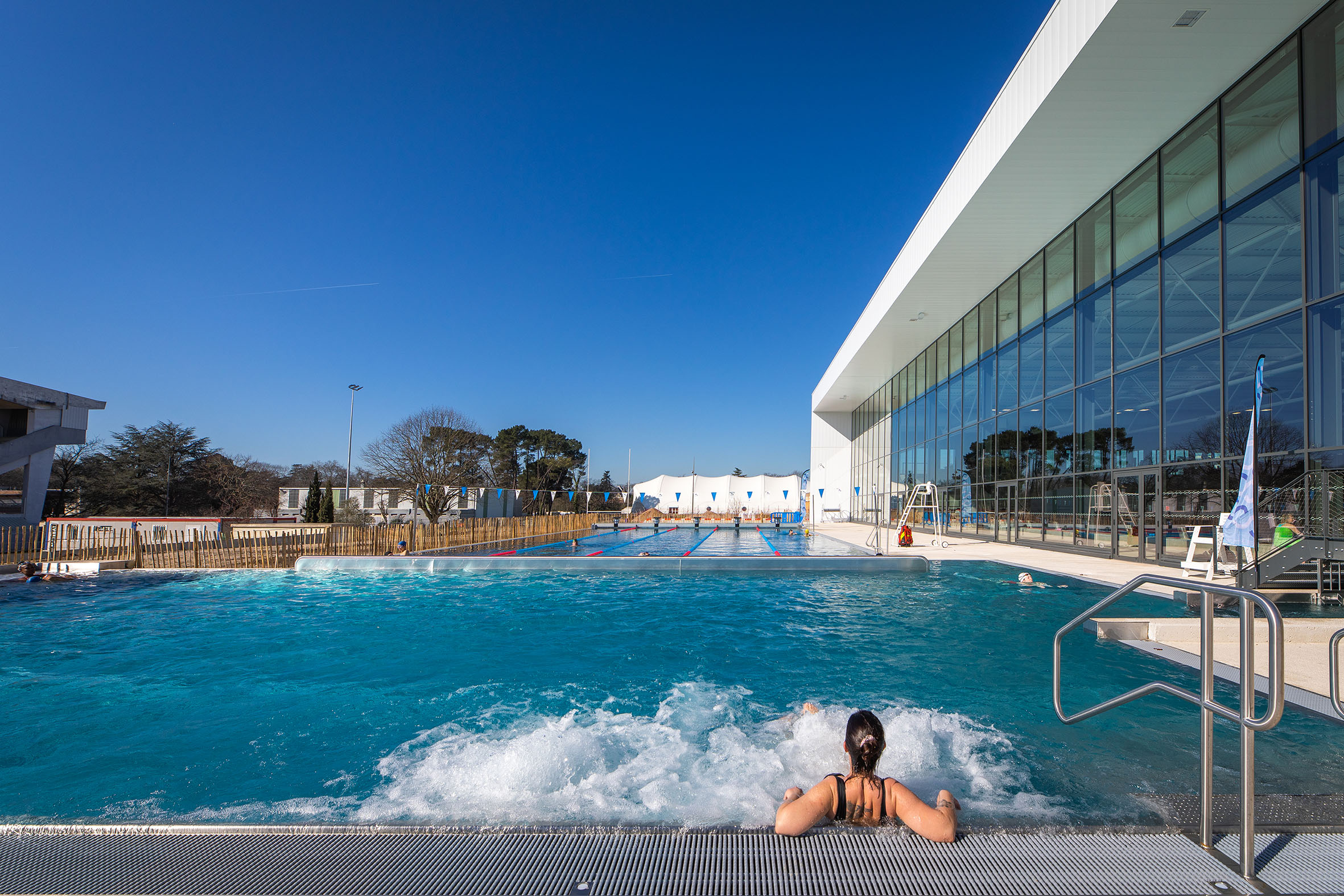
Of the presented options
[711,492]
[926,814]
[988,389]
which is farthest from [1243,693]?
[711,492]

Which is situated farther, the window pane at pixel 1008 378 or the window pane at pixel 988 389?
the window pane at pixel 988 389

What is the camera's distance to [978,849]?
2.22 m

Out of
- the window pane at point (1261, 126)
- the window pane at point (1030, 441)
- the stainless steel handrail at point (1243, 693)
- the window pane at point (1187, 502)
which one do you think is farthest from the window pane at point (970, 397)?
the stainless steel handrail at point (1243, 693)

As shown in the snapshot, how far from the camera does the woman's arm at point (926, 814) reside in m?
2.33

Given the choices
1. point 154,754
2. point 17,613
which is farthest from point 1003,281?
point 17,613

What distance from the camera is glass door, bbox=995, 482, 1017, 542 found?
15180 mm

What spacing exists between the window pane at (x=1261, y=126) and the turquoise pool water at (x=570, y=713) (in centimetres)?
547

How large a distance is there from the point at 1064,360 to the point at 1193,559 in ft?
16.4

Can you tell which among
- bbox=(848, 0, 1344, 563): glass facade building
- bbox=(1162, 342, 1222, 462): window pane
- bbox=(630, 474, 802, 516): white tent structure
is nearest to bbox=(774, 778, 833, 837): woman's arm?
bbox=(848, 0, 1344, 563): glass facade building

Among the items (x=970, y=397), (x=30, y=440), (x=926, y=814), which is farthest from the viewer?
(x=30, y=440)

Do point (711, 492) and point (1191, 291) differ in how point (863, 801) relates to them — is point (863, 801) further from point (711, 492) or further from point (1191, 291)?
point (711, 492)

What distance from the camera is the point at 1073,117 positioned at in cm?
888

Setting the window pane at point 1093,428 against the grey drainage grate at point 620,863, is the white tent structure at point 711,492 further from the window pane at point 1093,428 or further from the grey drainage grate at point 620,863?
the grey drainage grate at point 620,863

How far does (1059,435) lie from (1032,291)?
320 cm
